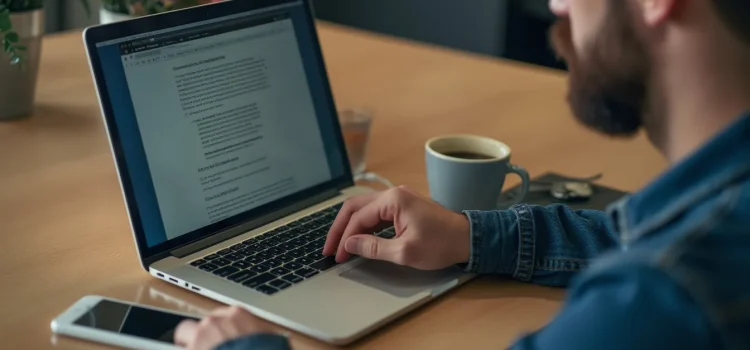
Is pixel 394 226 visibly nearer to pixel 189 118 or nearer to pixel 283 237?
pixel 283 237

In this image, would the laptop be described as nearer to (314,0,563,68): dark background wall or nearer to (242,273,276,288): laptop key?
(242,273,276,288): laptop key

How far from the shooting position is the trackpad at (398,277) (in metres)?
0.97

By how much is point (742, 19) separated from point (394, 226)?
1.48ft

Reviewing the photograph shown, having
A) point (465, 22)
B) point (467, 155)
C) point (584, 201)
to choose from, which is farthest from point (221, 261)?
point (465, 22)

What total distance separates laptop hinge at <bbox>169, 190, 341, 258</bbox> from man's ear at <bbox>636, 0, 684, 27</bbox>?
514 millimetres

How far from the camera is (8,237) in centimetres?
108

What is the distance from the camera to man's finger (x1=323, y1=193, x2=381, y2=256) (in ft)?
3.41

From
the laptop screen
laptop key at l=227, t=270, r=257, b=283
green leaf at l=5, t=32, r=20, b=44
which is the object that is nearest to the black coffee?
the laptop screen

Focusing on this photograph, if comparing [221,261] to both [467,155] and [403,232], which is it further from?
[467,155]

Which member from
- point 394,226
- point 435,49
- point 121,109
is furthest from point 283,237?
point 435,49

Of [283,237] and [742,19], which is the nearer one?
[742,19]

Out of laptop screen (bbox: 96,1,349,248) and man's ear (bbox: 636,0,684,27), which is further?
laptop screen (bbox: 96,1,349,248)

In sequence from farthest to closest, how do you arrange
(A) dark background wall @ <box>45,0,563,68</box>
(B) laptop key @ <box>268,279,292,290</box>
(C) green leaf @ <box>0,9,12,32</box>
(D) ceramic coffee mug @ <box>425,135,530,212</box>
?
(A) dark background wall @ <box>45,0,563,68</box>
(C) green leaf @ <box>0,9,12,32</box>
(D) ceramic coffee mug @ <box>425,135,530,212</box>
(B) laptop key @ <box>268,279,292,290</box>

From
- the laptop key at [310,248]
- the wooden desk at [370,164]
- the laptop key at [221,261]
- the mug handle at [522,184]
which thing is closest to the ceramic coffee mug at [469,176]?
the mug handle at [522,184]
